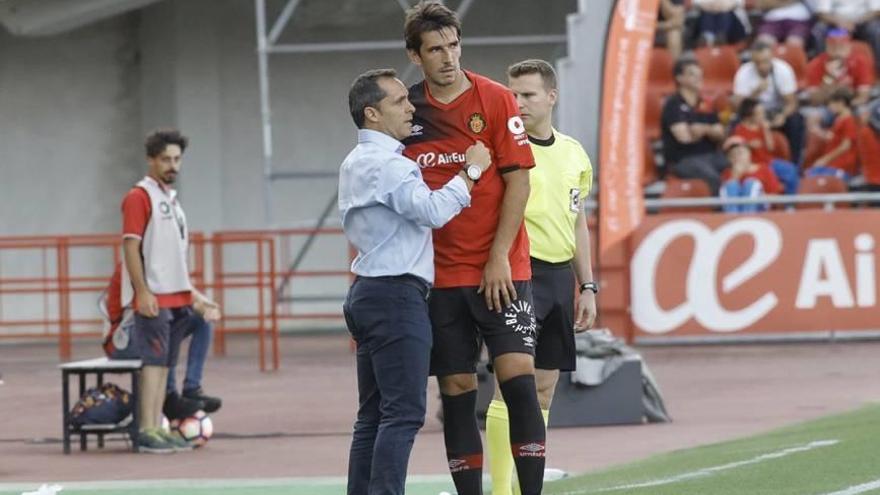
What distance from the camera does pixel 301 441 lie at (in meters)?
12.2

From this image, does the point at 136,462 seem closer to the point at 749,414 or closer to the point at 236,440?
the point at 236,440

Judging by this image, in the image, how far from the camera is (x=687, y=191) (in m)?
19.0

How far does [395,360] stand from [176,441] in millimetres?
4891

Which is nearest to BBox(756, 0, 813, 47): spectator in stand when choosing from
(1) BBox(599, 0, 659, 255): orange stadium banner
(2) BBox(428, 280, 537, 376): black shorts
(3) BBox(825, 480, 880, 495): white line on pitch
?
(1) BBox(599, 0, 659, 255): orange stadium banner

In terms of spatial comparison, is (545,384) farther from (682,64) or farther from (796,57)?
(796,57)

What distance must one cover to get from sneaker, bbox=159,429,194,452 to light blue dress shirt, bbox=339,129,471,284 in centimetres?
468

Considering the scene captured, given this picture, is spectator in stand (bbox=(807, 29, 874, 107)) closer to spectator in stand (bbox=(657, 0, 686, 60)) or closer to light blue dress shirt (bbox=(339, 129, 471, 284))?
spectator in stand (bbox=(657, 0, 686, 60))

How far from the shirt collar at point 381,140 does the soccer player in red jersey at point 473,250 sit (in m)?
0.12

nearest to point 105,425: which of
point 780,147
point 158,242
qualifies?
point 158,242

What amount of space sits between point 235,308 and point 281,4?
135 inches

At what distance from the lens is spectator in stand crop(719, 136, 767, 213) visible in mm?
18828

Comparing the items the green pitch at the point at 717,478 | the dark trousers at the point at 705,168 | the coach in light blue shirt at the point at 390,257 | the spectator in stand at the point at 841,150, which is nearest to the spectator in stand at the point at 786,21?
the spectator in stand at the point at 841,150

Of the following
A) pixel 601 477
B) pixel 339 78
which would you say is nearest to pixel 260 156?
pixel 339 78

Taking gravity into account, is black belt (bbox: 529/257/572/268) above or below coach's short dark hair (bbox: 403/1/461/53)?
below
